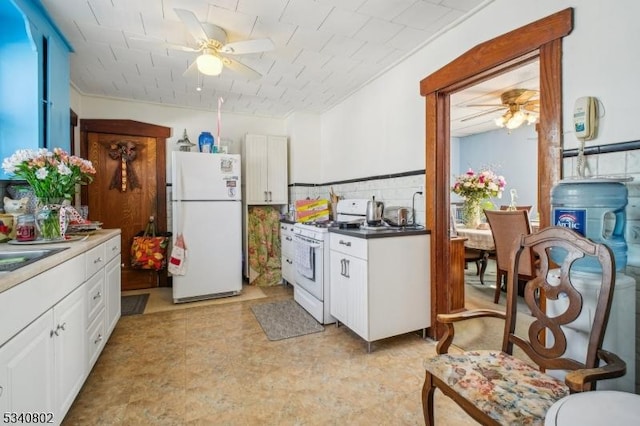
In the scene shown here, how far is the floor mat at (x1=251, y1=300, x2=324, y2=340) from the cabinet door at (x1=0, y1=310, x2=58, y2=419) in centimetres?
143

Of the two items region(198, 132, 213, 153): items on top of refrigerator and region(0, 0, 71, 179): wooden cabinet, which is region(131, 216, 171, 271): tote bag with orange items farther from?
region(0, 0, 71, 179): wooden cabinet

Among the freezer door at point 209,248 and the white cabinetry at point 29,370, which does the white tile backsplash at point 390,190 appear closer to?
the freezer door at point 209,248

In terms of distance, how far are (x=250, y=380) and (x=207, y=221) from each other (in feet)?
6.54

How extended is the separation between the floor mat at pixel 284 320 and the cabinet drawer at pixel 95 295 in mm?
1222

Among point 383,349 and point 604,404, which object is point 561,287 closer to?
point 604,404

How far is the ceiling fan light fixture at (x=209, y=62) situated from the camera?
7.38 ft

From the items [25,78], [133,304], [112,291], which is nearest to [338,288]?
[112,291]

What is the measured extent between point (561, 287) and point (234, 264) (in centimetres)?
307

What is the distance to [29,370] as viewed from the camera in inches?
44.2

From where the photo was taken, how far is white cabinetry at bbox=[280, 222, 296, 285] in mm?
3520

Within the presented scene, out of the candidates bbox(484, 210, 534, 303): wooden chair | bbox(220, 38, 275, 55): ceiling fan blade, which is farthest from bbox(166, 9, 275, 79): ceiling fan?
bbox(484, 210, 534, 303): wooden chair

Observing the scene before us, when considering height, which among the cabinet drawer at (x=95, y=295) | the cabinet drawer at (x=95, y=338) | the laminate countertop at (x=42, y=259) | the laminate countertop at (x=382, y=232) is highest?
the laminate countertop at (x=382, y=232)

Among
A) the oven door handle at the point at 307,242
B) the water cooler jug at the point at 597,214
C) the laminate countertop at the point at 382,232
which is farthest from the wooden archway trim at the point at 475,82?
the oven door handle at the point at 307,242

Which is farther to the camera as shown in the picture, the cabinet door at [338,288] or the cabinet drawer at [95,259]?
the cabinet door at [338,288]
